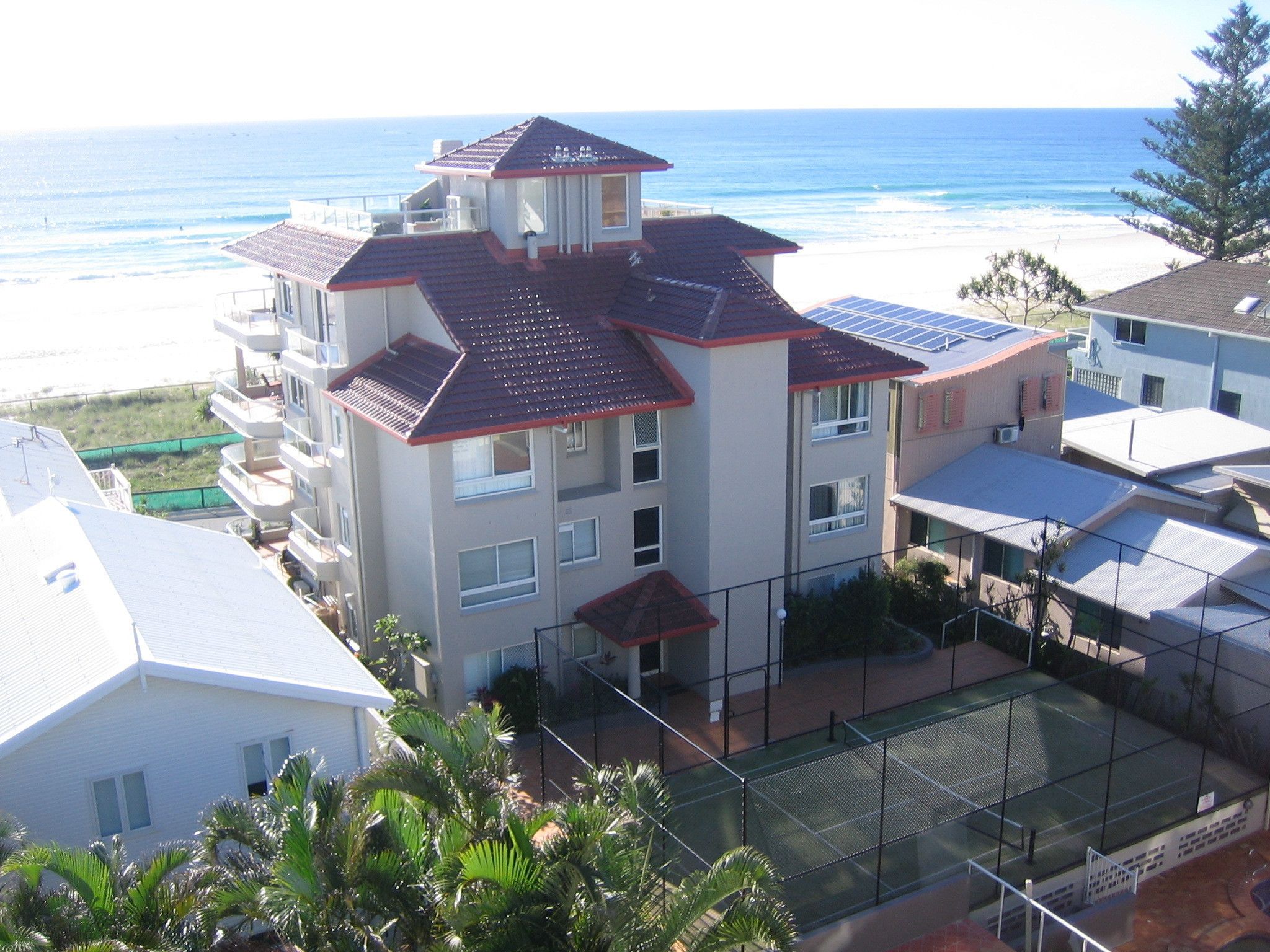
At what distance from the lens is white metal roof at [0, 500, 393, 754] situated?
53.8 feet

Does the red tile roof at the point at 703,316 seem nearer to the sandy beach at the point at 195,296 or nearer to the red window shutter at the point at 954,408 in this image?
the red window shutter at the point at 954,408

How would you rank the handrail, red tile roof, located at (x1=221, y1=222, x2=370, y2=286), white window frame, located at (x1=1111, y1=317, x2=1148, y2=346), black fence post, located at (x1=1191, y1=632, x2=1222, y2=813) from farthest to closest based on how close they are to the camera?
white window frame, located at (x1=1111, y1=317, x2=1148, y2=346), red tile roof, located at (x1=221, y1=222, x2=370, y2=286), black fence post, located at (x1=1191, y1=632, x2=1222, y2=813), the handrail

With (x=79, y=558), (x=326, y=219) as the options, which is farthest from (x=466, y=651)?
(x=326, y=219)

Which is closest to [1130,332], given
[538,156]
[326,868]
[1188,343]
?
[1188,343]

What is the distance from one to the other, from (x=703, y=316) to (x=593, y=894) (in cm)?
1445

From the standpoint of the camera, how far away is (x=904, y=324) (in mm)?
35625

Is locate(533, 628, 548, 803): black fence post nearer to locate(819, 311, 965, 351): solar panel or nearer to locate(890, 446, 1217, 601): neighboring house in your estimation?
locate(890, 446, 1217, 601): neighboring house

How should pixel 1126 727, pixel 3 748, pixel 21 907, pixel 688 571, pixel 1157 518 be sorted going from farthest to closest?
1. pixel 1157 518
2. pixel 688 571
3. pixel 1126 727
4. pixel 3 748
5. pixel 21 907

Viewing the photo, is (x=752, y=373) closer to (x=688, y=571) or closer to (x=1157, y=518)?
(x=688, y=571)

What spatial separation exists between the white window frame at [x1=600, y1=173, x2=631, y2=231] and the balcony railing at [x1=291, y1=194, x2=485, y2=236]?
8.99 feet

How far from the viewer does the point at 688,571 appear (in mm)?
25469

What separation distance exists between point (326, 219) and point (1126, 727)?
2145 cm

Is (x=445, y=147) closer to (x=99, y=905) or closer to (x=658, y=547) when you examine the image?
(x=658, y=547)

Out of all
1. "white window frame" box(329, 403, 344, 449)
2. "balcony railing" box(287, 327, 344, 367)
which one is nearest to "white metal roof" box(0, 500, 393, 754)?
"white window frame" box(329, 403, 344, 449)
